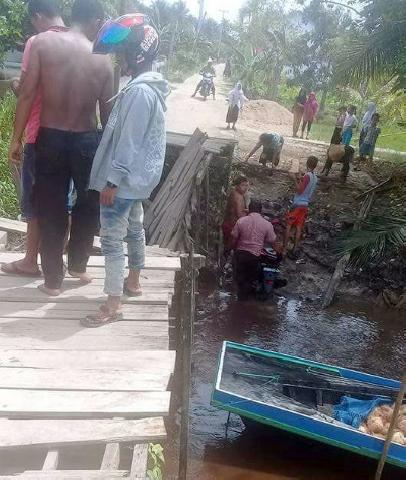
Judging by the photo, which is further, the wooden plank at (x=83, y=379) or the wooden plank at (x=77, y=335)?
the wooden plank at (x=77, y=335)

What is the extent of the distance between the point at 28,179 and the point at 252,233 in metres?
5.52

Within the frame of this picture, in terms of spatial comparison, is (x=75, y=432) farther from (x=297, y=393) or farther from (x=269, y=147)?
(x=269, y=147)

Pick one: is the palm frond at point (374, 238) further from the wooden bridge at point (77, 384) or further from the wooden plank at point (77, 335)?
the wooden plank at point (77, 335)

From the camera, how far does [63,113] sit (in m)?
3.66

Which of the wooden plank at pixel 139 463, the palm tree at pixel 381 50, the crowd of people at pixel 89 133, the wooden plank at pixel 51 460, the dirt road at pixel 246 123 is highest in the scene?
the palm tree at pixel 381 50

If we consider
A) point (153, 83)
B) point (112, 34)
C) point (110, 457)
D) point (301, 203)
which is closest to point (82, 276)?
point (153, 83)

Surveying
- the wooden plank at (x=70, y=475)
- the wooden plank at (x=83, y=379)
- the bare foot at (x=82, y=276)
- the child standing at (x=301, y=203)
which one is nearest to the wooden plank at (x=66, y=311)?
the bare foot at (x=82, y=276)

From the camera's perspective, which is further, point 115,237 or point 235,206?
point 235,206

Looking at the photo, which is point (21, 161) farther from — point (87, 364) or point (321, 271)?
point (321, 271)

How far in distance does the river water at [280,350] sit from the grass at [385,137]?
12751mm

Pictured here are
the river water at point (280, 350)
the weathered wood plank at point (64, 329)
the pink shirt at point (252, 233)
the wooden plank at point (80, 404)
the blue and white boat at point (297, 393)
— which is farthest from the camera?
the pink shirt at point (252, 233)

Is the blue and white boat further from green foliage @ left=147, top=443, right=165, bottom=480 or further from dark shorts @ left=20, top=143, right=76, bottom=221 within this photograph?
dark shorts @ left=20, top=143, right=76, bottom=221

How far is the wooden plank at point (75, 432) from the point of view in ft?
8.18

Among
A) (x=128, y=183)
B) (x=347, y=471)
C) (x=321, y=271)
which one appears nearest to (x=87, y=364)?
(x=128, y=183)
